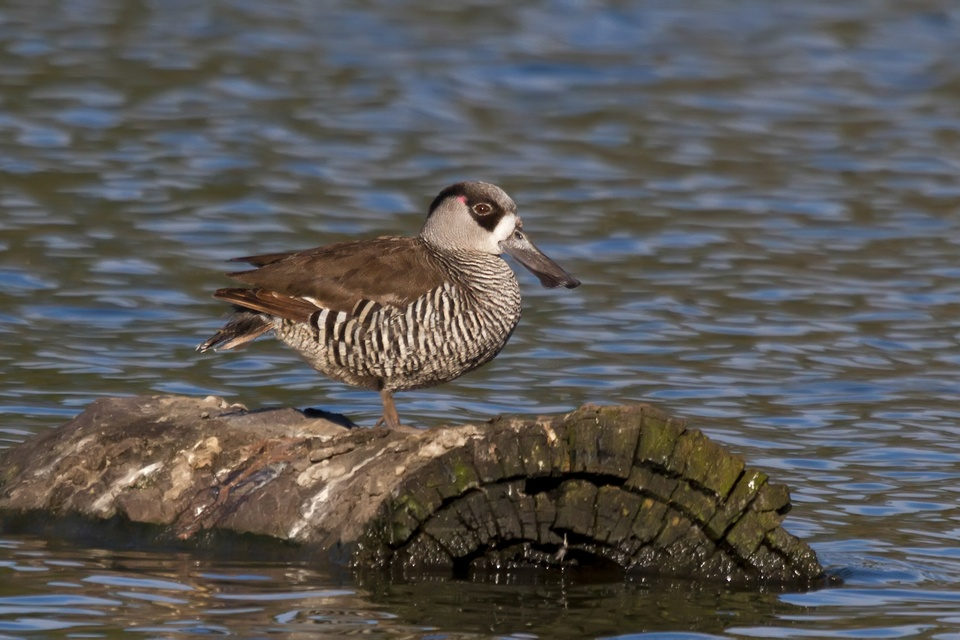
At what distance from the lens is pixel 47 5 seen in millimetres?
25453

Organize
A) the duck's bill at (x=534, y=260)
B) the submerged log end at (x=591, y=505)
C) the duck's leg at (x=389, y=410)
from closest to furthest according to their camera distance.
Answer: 1. the submerged log end at (x=591, y=505)
2. the duck's leg at (x=389, y=410)
3. the duck's bill at (x=534, y=260)

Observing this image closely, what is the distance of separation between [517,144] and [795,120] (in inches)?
138

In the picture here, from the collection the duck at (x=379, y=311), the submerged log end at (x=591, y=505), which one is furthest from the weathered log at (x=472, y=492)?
the duck at (x=379, y=311)

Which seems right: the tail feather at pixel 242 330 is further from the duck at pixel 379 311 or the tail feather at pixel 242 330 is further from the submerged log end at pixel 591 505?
the submerged log end at pixel 591 505

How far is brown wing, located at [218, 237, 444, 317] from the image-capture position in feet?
31.6

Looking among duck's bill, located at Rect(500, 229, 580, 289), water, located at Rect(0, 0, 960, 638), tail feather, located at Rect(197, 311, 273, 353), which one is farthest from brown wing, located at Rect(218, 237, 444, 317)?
water, located at Rect(0, 0, 960, 638)

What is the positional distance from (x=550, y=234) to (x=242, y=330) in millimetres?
7750

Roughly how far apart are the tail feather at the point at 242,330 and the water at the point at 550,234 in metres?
1.48

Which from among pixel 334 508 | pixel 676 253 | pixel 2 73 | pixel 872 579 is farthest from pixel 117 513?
pixel 2 73

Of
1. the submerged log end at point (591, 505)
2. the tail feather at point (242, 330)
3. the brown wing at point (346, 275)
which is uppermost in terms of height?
the brown wing at point (346, 275)

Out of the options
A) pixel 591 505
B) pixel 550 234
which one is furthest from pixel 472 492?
pixel 550 234

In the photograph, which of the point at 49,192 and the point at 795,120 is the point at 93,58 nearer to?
the point at 49,192

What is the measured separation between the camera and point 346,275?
32.0ft

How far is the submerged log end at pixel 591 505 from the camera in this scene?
808cm
